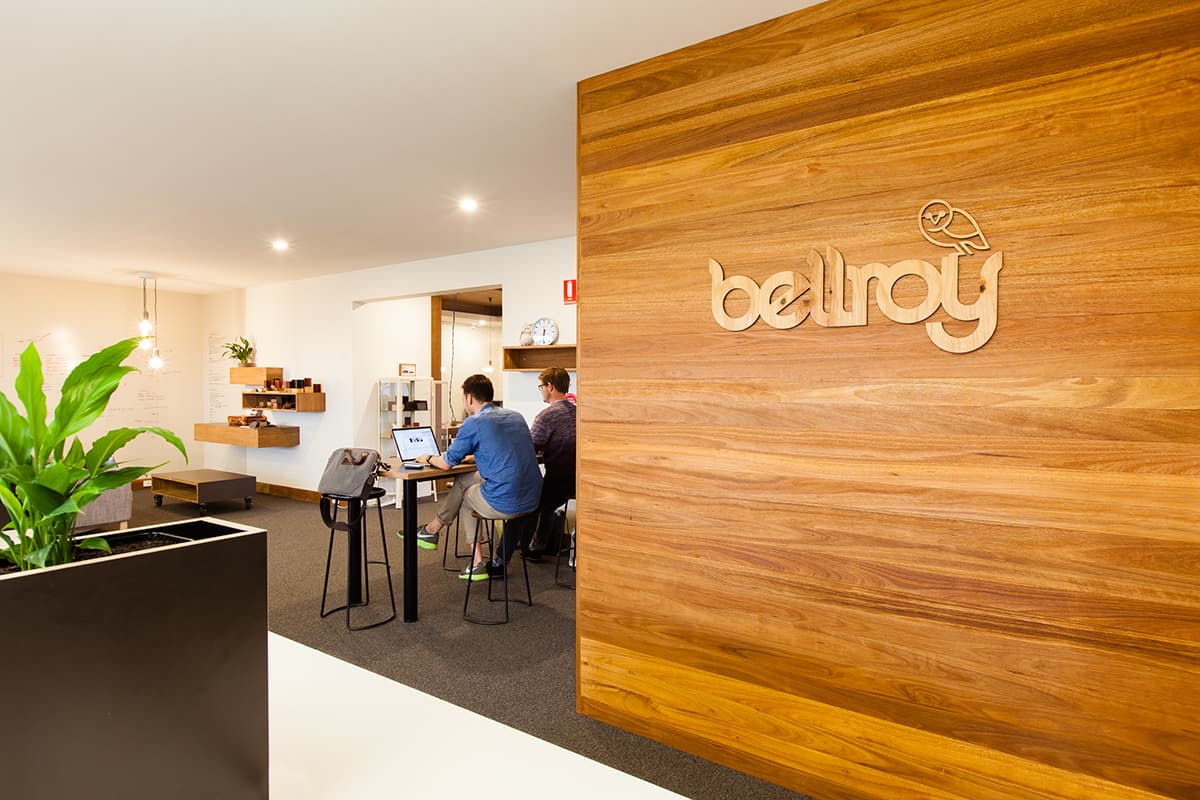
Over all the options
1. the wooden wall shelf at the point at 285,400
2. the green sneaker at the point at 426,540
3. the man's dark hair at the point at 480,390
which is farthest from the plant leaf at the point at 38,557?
the wooden wall shelf at the point at 285,400

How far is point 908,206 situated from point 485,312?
9.51 m

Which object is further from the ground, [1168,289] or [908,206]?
[908,206]

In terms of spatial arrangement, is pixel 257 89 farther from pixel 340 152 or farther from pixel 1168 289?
pixel 1168 289

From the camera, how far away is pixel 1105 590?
1.72m

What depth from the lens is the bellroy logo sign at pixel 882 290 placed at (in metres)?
1.86

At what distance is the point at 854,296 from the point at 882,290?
8 cm

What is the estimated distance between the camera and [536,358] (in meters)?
5.88

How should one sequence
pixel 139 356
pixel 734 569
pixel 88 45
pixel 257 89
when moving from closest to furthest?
pixel 734 569, pixel 88 45, pixel 257 89, pixel 139 356

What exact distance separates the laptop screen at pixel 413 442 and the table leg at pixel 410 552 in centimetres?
103

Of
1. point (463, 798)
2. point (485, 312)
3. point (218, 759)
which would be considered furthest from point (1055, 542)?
point (485, 312)

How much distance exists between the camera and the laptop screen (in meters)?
4.77

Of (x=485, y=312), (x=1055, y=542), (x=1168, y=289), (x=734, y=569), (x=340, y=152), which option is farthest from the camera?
(x=485, y=312)

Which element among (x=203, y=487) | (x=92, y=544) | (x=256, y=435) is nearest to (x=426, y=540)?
(x=203, y=487)

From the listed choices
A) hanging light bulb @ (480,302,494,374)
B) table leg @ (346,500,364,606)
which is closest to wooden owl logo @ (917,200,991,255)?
table leg @ (346,500,364,606)
